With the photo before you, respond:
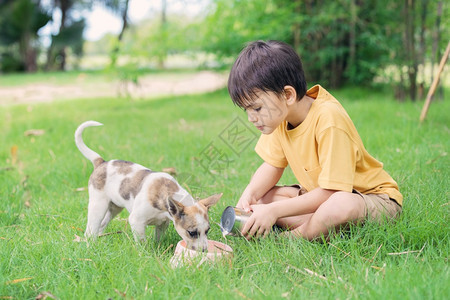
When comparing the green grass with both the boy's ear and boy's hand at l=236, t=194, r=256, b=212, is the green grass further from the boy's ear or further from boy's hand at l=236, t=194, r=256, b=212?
the boy's ear

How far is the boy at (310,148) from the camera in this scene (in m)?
2.18

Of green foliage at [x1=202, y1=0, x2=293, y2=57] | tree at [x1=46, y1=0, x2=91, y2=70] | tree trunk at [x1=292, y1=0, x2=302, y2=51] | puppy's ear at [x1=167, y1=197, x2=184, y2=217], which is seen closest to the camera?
puppy's ear at [x1=167, y1=197, x2=184, y2=217]

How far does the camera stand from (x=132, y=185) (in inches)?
94.4

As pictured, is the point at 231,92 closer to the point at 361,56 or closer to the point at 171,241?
the point at 171,241

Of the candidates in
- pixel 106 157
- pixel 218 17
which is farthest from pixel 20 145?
pixel 218 17

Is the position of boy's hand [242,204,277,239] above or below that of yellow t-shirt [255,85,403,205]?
below

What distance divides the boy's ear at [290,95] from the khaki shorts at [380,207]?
548 mm

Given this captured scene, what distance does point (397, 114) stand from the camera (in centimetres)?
529

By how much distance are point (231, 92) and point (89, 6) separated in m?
23.8

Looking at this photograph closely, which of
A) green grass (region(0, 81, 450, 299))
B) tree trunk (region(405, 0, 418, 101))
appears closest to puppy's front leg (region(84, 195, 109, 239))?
green grass (region(0, 81, 450, 299))

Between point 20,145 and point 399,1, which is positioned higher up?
point 399,1

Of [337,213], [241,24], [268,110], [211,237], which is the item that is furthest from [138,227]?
[241,24]

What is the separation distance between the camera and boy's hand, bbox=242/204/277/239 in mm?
2217

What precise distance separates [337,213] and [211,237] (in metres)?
0.69
